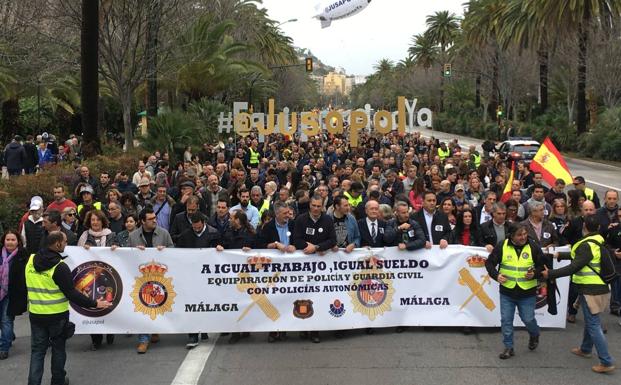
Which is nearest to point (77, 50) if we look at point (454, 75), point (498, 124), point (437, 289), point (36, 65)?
point (36, 65)

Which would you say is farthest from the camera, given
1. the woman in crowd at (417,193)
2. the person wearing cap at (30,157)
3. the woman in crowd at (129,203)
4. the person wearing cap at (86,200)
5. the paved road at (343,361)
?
the person wearing cap at (30,157)

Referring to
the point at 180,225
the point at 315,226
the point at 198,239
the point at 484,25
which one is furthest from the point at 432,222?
the point at 484,25

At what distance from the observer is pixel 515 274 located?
6.80 meters

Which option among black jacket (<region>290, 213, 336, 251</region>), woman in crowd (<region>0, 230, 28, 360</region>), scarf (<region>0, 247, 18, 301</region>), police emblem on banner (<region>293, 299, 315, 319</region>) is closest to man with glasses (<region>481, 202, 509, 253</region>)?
black jacket (<region>290, 213, 336, 251</region>)

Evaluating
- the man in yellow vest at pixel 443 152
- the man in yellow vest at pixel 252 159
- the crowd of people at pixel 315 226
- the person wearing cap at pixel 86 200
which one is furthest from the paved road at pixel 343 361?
the man in yellow vest at pixel 443 152

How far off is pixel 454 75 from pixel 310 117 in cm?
5258

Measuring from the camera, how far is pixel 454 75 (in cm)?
7388

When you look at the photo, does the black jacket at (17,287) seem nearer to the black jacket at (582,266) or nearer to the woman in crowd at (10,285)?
the woman in crowd at (10,285)

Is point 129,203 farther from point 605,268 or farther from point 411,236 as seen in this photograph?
point 605,268

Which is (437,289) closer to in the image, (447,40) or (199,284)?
(199,284)

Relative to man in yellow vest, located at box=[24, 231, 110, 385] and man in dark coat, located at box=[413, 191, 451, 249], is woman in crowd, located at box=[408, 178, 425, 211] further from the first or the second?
man in yellow vest, located at box=[24, 231, 110, 385]

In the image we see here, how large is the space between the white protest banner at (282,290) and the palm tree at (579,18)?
100ft

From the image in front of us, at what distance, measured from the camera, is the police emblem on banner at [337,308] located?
7.67 m

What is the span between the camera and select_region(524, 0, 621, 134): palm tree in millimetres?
34906
